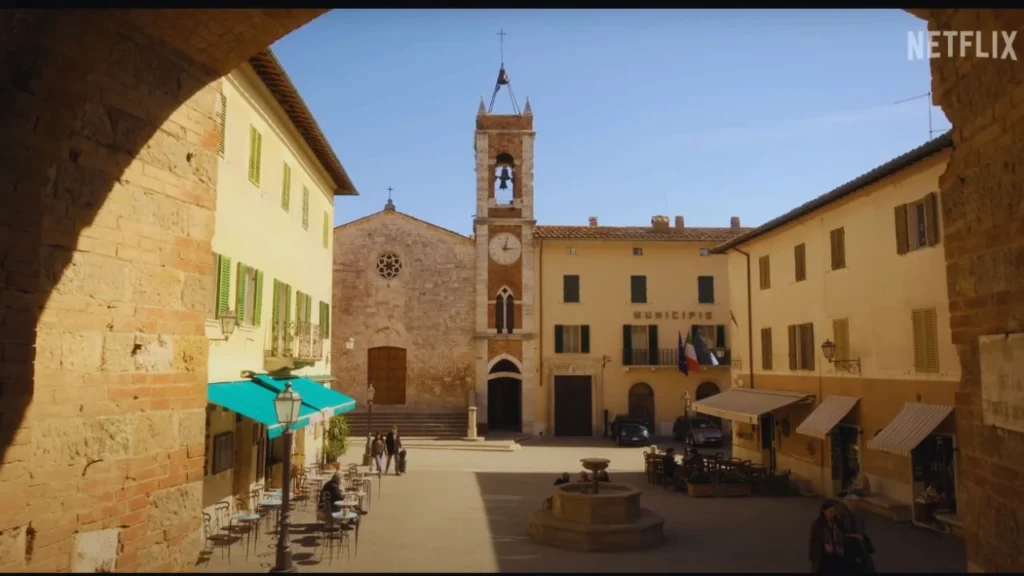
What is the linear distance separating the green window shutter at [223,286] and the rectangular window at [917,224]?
13.1 m

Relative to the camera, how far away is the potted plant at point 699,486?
61.9 ft

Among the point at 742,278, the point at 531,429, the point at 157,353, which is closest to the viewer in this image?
the point at 157,353

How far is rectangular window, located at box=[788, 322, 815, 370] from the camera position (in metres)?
19.6

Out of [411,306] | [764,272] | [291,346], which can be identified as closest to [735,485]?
[764,272]

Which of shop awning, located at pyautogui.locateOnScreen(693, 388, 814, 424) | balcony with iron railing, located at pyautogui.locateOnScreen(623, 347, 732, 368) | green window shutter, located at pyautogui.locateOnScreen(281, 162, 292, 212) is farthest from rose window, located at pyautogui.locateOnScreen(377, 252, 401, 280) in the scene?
green window shutter, located at pyautogui.locateOnScreen(281, 162, 292, 212)

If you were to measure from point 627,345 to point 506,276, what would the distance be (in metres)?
6.44

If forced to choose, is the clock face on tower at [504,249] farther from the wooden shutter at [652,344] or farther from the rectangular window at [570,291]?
the wooden shutter at [652,344]

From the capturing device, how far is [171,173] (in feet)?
19.1

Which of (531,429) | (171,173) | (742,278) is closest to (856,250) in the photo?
(742,278)

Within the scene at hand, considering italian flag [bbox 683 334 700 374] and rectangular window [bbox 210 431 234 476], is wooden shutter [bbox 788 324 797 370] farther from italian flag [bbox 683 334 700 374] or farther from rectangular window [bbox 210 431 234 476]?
rectangular window [bbox 210 431 234 476]

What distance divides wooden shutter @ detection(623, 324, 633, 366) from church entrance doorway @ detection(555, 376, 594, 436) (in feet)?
6.81

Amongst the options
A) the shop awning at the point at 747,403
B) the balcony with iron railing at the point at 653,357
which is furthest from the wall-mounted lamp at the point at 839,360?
the balcony with iron railing at the point at 653,357

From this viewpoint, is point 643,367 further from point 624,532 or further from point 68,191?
point 68,191

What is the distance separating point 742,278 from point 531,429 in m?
13.1
